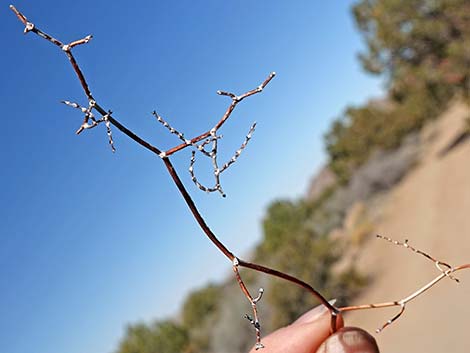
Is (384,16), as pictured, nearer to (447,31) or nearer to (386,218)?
→ (447,31)

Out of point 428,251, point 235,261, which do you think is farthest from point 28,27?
point 428,251

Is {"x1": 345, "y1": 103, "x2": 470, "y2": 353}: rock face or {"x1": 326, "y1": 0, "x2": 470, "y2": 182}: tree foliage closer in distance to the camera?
{"x1": 345, "y1": 103, "x2": 470, "y2": 353}: rock face

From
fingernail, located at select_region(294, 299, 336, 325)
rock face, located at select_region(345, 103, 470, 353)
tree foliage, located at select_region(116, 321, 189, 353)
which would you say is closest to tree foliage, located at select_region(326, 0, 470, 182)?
rock face, located at select_region(345, 103, 470, 353)

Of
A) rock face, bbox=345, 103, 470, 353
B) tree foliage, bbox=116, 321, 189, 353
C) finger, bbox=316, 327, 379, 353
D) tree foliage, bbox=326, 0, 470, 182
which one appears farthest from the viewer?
tree foliage, bbox=326, 0, 470, 182

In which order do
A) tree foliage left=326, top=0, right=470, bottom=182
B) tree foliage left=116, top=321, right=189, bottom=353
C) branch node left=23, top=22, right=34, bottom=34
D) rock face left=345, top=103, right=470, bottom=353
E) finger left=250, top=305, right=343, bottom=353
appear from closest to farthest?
1. branch node left=23, top=22, right=34, bottom=34
2. finger left=250, top=305, right=343, bottom=353
3. rock face left=345, top=103, right=470, bottom=353
4. tree foliage left=116, top=321, right=189, bottom=353
5. tree foliage left=326, top=0, right=470, bottom=182

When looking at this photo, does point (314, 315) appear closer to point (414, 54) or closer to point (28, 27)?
point (28, 27)

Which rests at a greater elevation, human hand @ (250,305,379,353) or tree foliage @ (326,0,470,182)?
tree foliage @ (326,0,470,182)

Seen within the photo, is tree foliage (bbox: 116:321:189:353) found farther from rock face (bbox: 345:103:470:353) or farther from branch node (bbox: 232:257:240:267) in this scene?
branch node (bbox: 232:257:240:267)

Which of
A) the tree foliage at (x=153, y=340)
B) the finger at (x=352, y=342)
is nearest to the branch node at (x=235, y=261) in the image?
the finger at (x=352, y=342)
